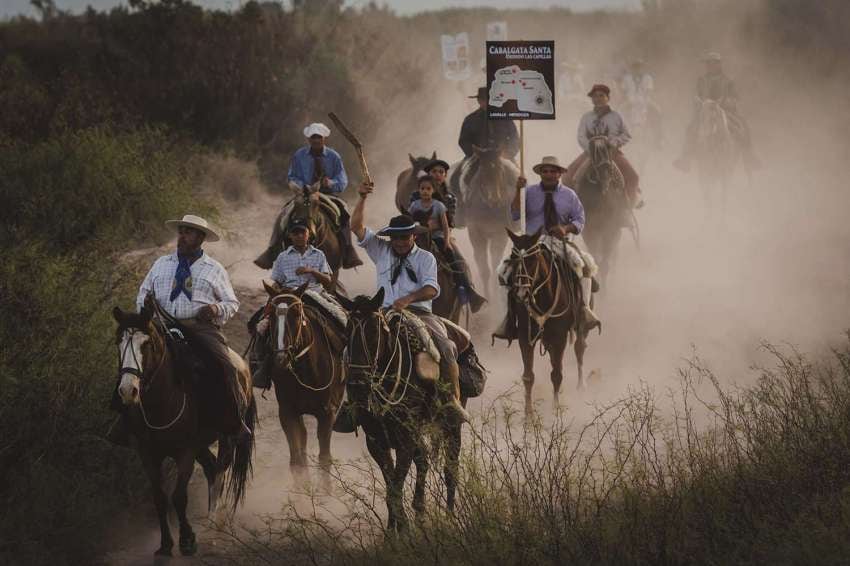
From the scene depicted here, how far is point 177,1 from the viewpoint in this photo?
99.3 ft

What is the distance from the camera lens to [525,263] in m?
13.9

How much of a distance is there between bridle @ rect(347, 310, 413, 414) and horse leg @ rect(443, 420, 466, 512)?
500mm

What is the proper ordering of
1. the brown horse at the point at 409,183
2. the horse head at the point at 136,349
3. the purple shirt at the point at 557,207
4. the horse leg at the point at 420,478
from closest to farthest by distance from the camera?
the horse leg at the point at 420,478 < the horse head at the point at 136,349 < the purple shirt at the point at 557,207 < the brown horse at the point at 409,183

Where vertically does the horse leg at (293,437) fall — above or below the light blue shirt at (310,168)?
below

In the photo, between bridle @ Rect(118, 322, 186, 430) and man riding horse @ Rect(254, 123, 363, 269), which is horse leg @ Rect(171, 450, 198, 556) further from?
man riding horse @ Rect(254, 123, 363, 269)

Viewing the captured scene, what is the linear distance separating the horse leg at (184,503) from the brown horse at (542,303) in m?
4.51

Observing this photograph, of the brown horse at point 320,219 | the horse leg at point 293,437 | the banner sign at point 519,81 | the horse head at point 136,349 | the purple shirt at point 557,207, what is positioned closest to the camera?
the horse head at point 136,349

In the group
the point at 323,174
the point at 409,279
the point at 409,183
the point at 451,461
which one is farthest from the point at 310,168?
the point at 451,461

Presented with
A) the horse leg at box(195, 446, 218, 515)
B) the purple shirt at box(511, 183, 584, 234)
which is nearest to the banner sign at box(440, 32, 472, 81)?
the purple shirt at box(511, 183, 584, 234)

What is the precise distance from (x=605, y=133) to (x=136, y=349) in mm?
12158

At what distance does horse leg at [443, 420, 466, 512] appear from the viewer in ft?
28.9

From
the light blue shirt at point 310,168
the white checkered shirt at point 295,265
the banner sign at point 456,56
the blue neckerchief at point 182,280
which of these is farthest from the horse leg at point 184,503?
the banner sign at point 456,56

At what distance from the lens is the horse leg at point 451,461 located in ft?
28.9

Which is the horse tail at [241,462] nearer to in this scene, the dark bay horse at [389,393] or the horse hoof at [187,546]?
the horse hoof at [187,546]
